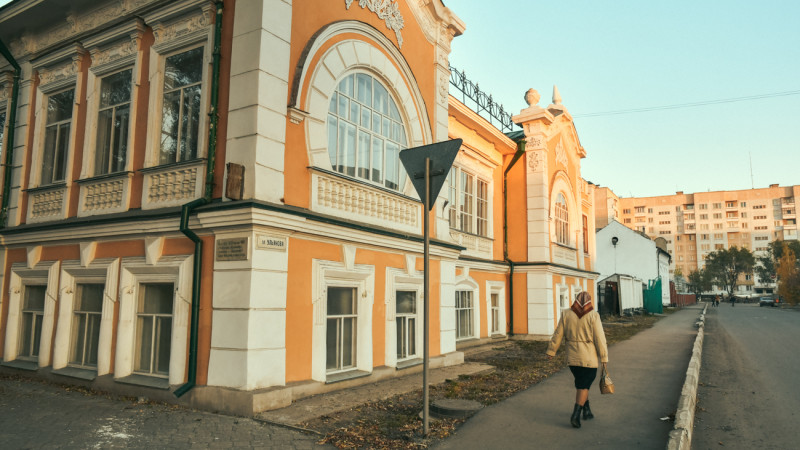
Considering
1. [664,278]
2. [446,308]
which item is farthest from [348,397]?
[664,278]

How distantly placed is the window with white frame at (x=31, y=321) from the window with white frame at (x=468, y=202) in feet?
32.1

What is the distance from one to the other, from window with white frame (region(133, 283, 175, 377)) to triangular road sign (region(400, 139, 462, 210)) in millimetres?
4355

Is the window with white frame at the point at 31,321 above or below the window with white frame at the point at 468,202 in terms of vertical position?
below

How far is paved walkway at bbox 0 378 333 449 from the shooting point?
17.7 feet

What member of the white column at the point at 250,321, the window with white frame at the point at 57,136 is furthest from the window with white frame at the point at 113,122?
the white column at the point at 250,321

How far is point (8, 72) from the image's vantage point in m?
11.4

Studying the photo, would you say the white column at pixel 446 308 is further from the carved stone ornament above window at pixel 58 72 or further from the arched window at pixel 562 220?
the arched window at pixel 562 220

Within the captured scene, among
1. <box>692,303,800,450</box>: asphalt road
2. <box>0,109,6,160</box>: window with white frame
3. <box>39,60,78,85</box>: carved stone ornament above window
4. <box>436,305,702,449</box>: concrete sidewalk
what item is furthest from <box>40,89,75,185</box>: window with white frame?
<box>692,303,800,450</box>: asphalt road

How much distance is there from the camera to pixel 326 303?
8094 millimetres

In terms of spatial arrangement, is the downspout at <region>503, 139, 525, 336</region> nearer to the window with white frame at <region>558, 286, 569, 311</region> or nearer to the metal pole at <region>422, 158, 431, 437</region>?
the window with white frame at <region>558, 286, 569, 311</region>

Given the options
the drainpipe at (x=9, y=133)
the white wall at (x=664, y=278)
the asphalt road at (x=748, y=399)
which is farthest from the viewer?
the white wall at (x=664, y=278)

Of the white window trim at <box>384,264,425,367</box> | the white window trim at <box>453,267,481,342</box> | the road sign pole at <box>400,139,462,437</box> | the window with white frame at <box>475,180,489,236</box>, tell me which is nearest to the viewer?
the road sign pole at <box>400,139,462,437</box>

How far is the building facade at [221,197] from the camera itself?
23.1 feet

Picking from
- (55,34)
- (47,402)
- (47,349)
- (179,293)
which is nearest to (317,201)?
(179,293)
